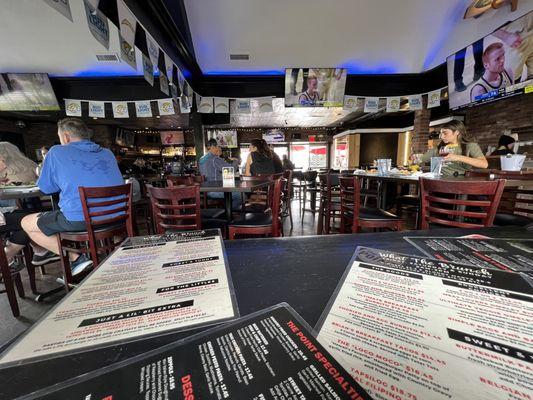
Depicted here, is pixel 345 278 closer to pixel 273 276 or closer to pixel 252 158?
pixel 273 276

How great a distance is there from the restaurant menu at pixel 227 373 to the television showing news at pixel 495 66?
509 centimetres

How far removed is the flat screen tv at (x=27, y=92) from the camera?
4.85 meters

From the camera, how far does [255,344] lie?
324 millimetres

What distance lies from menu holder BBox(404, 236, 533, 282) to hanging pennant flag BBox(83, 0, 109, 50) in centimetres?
260

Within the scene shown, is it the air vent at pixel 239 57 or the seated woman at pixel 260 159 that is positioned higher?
the air vent at pixel 239 57

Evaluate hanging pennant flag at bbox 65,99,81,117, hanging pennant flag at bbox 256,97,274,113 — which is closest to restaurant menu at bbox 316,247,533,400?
hanging pennant flag at bbox 256,97,274,113

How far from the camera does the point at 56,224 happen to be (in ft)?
5.96

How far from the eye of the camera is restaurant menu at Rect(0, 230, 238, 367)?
335mm

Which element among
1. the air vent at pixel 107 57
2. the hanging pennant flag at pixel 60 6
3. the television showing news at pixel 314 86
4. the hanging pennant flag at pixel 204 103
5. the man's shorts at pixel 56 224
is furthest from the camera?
the hanging pennant flag at pixel 204 103

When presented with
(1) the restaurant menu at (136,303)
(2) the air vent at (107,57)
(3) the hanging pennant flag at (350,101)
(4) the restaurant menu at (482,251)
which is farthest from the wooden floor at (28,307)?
(3) the hanging pennant flag at (350,101)

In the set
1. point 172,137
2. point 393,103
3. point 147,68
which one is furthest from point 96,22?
point 172,137

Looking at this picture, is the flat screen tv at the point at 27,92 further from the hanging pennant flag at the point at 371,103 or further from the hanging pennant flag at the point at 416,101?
the hanging pennant flag at the point at 416,101

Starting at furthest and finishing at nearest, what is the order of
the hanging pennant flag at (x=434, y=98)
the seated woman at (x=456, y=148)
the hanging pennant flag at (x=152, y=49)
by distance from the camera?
the hanging pennant flag at (x=434, y=98)
the hanging pennant flag at (x=152, y=49)
the seated woman at (x=456, y=148)

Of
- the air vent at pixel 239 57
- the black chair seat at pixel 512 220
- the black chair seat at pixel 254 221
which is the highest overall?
the air vent at pixel 239 57
